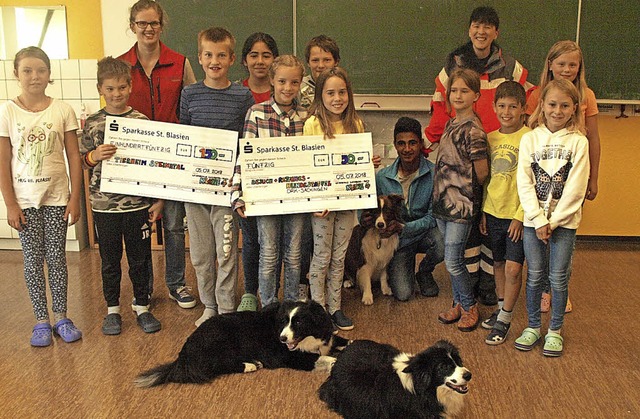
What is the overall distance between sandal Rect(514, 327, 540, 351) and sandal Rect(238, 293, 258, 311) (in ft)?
4.77

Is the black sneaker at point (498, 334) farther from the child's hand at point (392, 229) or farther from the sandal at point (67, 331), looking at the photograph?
the sandal at point (67, 331)

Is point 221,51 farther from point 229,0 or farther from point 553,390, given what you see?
point 553,390

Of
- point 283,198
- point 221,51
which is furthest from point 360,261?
point 221,51

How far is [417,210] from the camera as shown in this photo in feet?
12.4

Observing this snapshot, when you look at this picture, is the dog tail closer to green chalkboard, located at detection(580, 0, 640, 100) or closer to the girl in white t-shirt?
the girl in white t-shirt

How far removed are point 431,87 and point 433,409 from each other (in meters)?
3.10

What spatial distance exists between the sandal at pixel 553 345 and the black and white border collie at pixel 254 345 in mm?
1074

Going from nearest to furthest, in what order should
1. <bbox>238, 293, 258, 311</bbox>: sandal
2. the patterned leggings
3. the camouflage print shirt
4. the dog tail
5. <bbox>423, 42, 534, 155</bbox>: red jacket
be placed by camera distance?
1. the dog tail
2. the patterned leggings
3. the camouflage print shirt
4. <bbox>238, 293, 258, 311</bbox>: sandal
5. <bbox>423, 42, 534, 155</bbox>: red jacket

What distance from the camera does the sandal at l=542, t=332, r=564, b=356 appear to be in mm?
2967

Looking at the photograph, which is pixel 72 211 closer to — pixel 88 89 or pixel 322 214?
pixel 322 214

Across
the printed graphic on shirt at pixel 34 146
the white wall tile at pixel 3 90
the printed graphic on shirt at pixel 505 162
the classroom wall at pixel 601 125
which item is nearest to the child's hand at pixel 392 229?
the printed graphic on shirt at pixel 505 162

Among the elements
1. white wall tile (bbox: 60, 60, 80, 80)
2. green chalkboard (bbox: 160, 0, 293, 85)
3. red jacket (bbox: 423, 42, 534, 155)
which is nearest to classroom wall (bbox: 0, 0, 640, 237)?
white wall tile (bbox: 60, 60, 80, 80)

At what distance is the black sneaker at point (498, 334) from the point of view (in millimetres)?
3104

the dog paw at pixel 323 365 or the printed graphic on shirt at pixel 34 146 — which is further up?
the printed graphic on shirt at pixel 34 146
